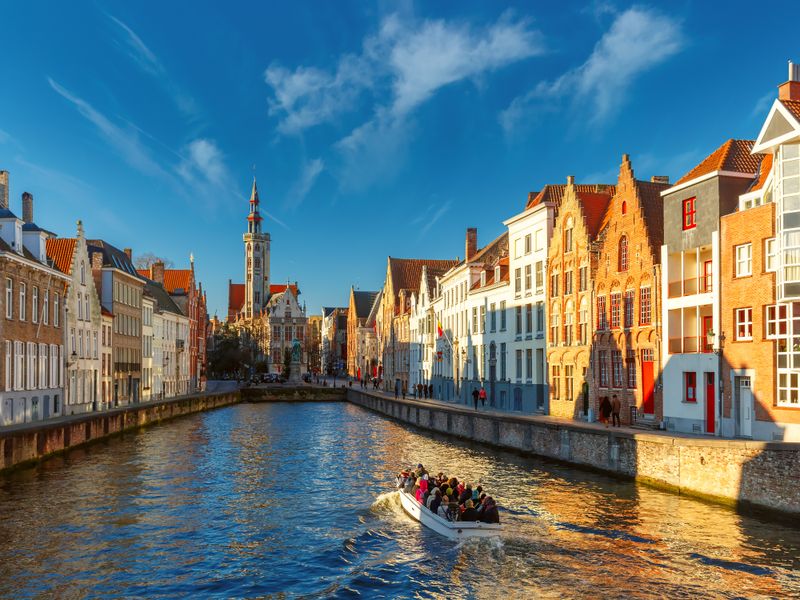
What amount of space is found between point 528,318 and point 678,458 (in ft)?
93.5

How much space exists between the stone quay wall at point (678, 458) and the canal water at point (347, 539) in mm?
894

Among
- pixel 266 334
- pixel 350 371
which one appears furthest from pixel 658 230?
pixel 266 334

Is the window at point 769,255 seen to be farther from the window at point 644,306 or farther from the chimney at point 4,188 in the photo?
the chimney at point 4,188

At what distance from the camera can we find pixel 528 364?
195 ft

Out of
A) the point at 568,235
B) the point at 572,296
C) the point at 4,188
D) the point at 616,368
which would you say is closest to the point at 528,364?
the point at 572,296

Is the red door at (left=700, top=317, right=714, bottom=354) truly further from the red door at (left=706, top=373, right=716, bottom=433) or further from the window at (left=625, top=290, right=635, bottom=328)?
the window at (left=625, top=290, right=635, bottom=328)

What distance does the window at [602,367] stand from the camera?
47.2m

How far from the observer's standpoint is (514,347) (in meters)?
61.5

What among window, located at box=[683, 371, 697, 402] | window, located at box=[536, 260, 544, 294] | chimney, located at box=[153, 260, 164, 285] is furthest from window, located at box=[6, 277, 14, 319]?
chimney, located at box=[153, 260, 164, 285]

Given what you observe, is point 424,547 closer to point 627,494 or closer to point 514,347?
point 627,494

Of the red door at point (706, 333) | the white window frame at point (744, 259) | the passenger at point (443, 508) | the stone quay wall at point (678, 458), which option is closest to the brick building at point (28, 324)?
the stone quay wall at point (678, 458)

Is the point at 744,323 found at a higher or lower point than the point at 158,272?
lower

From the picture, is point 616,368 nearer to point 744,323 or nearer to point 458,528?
point 744,323

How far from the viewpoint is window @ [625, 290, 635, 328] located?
44688 millimetres
